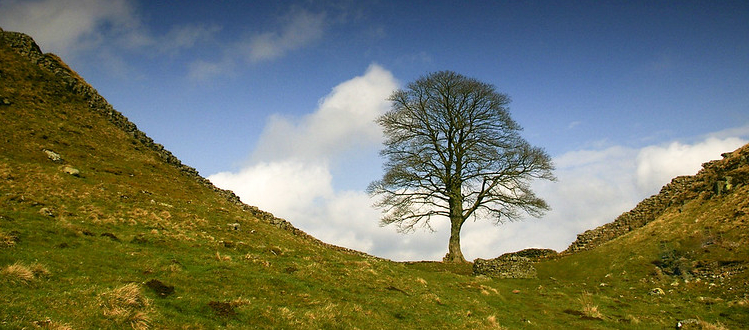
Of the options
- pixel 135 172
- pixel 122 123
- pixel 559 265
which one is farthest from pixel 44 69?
pixel 559 265

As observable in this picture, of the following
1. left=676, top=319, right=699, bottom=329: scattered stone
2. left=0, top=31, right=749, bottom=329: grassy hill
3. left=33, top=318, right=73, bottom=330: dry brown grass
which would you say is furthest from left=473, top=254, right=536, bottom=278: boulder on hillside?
left=33, top=318, right=73, bottom=330: dry brown grass

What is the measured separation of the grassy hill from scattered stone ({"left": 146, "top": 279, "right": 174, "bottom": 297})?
0.05 metres

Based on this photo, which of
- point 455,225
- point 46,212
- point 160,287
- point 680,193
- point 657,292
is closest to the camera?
point 160,287

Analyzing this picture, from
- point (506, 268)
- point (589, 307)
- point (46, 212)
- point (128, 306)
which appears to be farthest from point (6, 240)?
point (506, 268)

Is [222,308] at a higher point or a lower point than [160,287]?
lower

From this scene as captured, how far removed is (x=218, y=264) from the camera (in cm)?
1870

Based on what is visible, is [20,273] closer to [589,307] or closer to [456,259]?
[589,307]

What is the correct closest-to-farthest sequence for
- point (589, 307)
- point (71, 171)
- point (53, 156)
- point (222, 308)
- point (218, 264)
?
point (222, 308)
point (218, 264)
point (589, 307)
point (71, 171)
point (53, 156)

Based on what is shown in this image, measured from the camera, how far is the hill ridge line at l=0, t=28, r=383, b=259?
42647 mm

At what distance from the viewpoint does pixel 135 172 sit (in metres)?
35.0

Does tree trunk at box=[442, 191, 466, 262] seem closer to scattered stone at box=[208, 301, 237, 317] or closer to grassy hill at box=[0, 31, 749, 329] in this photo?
grassy hill at box=[0, 31, 749, 329]

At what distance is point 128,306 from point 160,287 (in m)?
2.59

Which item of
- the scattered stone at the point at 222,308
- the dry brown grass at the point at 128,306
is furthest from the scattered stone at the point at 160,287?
the scattered stone at the point at 222,308

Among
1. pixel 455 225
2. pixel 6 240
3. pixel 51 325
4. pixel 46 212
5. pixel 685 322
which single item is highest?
pixel 455 225
